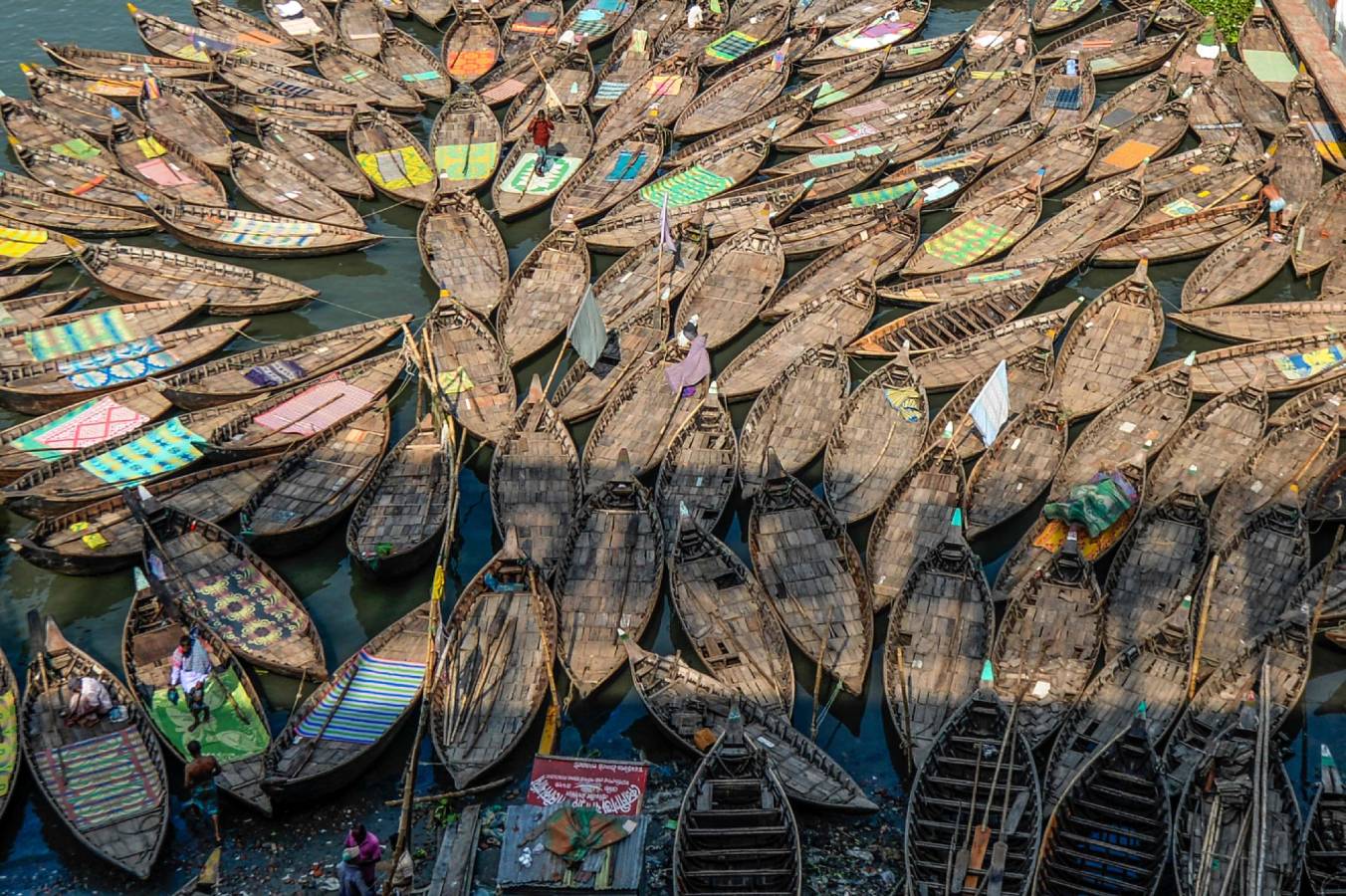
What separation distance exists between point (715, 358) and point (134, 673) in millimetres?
17813

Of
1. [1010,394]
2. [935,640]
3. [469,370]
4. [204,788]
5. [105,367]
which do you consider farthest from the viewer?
[469,370]

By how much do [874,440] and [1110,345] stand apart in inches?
330

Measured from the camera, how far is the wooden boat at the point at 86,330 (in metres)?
38.5

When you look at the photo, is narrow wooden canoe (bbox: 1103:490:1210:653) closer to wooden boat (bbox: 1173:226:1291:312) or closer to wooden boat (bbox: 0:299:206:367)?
wooden boat (bbox: 1173:226:1291:312)

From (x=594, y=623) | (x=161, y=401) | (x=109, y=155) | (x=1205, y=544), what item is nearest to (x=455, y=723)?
(x=594, y=623)

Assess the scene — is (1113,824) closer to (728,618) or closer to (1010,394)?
(728,618)

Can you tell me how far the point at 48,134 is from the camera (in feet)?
157

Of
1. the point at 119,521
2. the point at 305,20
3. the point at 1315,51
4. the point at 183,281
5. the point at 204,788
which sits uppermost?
the point at 1315,51

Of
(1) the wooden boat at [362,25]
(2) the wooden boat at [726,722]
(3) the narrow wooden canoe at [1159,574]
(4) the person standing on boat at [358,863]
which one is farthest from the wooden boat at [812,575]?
(1) the wooden boat at [362,25]

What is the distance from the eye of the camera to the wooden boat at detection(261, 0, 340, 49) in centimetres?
5419

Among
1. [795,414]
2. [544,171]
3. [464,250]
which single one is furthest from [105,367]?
A: [795,414]

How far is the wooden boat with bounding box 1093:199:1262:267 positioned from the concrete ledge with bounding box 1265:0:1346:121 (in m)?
7.21

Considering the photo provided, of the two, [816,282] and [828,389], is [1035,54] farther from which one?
[828,389]

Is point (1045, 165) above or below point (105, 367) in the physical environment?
above
